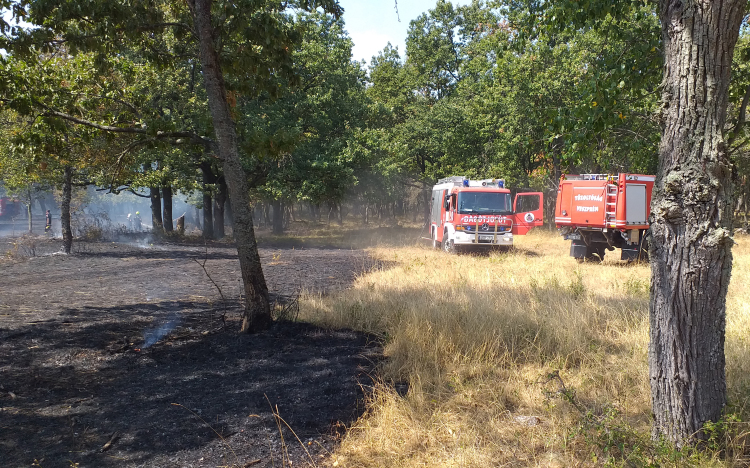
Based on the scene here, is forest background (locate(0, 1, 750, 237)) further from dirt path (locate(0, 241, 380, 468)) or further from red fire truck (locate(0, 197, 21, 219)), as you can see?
red fire truck (locate(0, 197, 21, 219))

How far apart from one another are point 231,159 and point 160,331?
2.81m

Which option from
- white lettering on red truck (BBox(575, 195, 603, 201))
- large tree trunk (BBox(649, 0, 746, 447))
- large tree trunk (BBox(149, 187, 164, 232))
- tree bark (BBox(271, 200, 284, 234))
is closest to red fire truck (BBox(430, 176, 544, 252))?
white lettering on red truck (BBox(575, 195, 603, 201))

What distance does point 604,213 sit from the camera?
14922 mm

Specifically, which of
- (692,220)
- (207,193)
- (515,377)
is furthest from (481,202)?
(207,193)

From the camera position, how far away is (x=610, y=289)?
1031 cm

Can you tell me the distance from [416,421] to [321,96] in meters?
24.0

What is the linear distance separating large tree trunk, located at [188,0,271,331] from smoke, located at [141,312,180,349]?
1.24 meters

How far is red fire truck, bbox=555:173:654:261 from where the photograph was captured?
14.5 metres

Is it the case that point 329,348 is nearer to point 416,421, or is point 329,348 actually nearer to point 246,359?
point 246,359

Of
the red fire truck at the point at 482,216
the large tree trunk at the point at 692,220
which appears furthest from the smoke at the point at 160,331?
the red fire truck at the point at 482,216

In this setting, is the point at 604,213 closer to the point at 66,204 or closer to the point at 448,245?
the point at 448,245

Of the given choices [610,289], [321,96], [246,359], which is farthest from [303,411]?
[321,96]

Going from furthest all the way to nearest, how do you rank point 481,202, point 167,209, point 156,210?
point 156,210
point 167,209
point 481,202

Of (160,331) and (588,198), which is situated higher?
(588,198)
